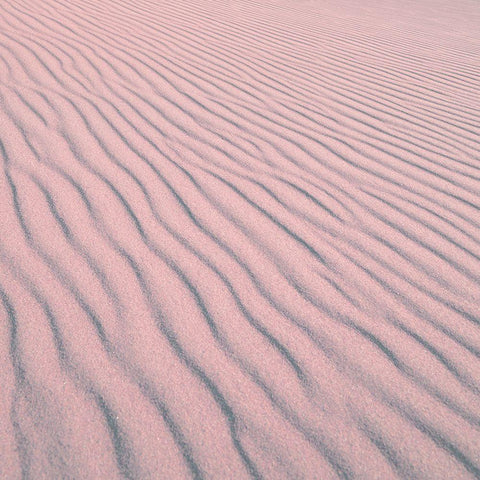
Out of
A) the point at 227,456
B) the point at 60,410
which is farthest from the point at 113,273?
the point at 227,456

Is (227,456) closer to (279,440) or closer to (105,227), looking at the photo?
(279,440)

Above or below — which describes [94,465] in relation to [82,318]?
below

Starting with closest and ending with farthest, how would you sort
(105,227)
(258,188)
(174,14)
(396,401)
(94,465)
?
(94,465) < (396,401) < (105,227) < (258,188) < (174,14)

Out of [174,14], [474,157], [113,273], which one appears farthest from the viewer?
[174,14]

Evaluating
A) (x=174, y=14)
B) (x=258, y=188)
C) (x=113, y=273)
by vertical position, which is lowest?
(x=113, y=273)

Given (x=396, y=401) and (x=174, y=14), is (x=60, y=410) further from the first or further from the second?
(x=174, y=14)

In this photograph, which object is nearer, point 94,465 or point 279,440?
point 94,465
